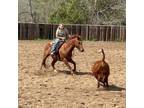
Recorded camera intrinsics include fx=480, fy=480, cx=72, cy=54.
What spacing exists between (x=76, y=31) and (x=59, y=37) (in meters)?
4.85

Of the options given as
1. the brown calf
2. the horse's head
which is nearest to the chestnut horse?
the horse's head

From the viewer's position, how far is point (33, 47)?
11.2 meters

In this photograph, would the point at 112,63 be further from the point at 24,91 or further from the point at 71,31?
the point at 71,31

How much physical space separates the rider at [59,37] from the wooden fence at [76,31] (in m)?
3.91

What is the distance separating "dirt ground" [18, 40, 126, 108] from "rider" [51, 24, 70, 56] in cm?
36

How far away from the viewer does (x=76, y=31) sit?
1273 centimetres

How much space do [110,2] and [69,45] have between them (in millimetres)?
5928

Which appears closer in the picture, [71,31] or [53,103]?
[53,103]

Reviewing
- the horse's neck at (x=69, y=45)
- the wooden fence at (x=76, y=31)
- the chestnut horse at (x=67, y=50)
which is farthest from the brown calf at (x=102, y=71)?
the wooden fence at (x=76, y=31)

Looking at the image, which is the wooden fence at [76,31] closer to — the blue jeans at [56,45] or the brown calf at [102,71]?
the blue jeans at [56,45]

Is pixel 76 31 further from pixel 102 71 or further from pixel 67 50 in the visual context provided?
pixel 102 71

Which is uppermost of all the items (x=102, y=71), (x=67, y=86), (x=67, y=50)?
(x=67, y=50)

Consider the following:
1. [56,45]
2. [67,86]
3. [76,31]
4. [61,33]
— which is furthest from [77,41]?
[76,31]
